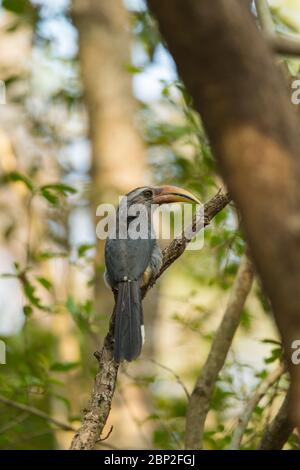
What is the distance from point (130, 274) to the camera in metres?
4.89

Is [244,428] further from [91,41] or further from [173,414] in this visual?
[91,41]

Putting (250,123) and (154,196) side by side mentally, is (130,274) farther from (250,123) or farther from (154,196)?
(250,123)

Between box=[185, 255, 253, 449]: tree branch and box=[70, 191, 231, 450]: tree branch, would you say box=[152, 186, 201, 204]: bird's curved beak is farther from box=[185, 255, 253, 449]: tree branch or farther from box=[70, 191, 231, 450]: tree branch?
box=[70, 191, 231, 450]: tree branch

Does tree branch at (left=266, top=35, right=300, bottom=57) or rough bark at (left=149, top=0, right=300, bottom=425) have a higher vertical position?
tree branch at (left=266, top=35, right=300, bottom=57)

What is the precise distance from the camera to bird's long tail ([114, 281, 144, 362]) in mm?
3920

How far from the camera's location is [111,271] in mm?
4984

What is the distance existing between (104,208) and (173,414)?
6.82 feet

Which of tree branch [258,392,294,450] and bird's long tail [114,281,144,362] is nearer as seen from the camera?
bird's long tail [114,281,144,362]

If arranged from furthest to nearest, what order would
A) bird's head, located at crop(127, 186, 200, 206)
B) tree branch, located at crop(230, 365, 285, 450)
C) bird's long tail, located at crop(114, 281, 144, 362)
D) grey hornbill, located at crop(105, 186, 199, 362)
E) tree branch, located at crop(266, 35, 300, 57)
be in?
bird's head, located at crop(127, 186, 200, 206)
tree branch, located at crop(230, 365, 285, 450)
grey hornbill, located at crop(105, 186, 199, 362)
bird's long tail, located at crop(114, 281, 144, 362)
tree branch, located at crop(266, 35, 300, 57)

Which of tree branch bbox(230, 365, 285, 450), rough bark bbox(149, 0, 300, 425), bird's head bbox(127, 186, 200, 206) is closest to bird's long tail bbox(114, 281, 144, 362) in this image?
tree branch bbox(230, 365, 285, 450)

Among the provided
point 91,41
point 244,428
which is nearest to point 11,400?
point 244,428

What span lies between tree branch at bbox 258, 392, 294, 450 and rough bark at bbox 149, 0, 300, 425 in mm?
2366

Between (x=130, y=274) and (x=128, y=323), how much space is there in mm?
606

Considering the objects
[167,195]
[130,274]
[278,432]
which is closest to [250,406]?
[278,432]
